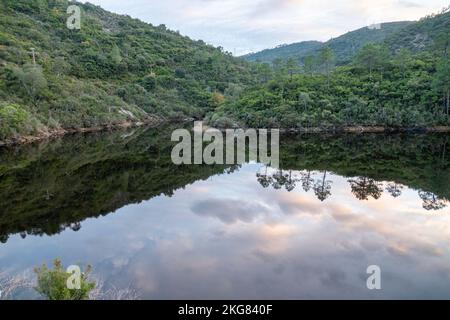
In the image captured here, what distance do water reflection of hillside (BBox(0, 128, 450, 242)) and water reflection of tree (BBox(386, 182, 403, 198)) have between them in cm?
3

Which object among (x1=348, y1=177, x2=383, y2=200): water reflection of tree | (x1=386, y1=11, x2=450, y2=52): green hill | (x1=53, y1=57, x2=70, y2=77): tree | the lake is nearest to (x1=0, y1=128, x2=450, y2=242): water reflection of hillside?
(x1=348, y1=177, x2=383, y2=200): water reflection of tree

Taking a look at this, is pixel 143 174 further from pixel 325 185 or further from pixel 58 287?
pixel 58 287

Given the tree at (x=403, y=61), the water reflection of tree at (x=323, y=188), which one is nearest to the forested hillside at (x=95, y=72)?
the tree at (x=403, y=61)

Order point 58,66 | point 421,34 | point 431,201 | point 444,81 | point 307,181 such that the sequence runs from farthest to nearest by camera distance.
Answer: point 421,34 < point 58,66 < point 444,81 < point 307,181 < point 431,201

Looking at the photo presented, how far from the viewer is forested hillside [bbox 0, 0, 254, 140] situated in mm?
55125

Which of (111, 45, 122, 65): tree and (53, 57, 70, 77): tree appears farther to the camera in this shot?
(111, 45, 122, 65): tree

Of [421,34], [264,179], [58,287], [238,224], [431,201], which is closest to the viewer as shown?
[58,287]

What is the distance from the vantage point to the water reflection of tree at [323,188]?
2362 cm

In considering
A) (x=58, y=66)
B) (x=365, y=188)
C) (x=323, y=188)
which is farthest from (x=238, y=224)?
(x=58, y=66)

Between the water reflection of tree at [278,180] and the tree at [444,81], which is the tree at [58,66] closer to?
the water reflection of tree at [278,180]

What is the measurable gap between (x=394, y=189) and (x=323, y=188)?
442 centimetres

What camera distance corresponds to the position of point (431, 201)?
21984mm

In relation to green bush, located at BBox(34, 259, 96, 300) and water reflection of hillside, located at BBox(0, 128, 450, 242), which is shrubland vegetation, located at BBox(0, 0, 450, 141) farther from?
green bush, located at BBox(34, 259, 96, 300)
